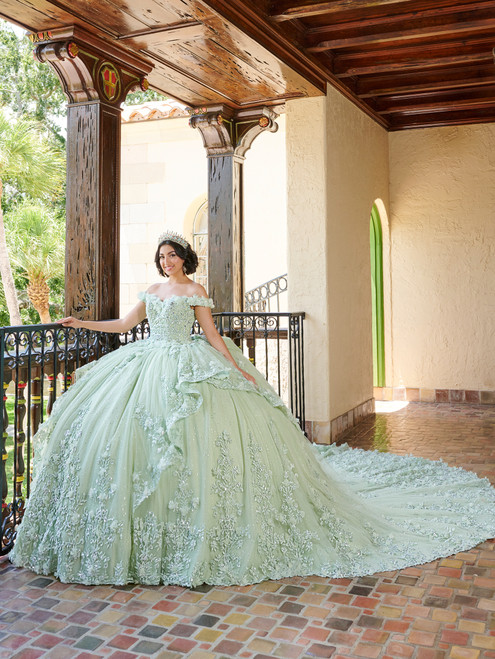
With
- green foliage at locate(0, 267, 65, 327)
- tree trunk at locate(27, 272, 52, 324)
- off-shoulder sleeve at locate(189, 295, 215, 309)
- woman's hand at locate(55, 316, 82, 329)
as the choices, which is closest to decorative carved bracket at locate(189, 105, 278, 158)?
off-shoulder sleeve at locate(189, 295, 215, 309)

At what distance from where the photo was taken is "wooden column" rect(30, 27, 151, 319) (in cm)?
411

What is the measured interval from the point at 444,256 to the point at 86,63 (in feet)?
16.5

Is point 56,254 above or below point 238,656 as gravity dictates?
above

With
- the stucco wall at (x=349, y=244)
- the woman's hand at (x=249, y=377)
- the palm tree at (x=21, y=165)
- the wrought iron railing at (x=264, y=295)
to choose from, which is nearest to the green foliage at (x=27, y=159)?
the palm tree at (x=21, y=165)

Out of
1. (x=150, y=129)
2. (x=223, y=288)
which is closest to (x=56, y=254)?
(x=150, y=129)

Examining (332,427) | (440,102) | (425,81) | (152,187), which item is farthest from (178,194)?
(332,427)

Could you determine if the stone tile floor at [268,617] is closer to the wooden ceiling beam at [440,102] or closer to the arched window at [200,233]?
the wooden ceiling beam at [440,102]

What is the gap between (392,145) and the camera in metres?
8.03

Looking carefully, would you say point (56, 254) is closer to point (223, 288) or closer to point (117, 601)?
point (223, 288)

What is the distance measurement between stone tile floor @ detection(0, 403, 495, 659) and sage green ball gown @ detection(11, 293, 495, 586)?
3.7 inches

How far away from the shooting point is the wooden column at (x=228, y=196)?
606 cm

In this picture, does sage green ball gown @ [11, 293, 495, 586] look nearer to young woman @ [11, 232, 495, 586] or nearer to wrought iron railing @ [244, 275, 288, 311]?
young woman @ [11, 232, 495, 586]

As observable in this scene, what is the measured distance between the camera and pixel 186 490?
9.51 ft

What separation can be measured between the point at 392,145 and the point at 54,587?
6.61 metres
